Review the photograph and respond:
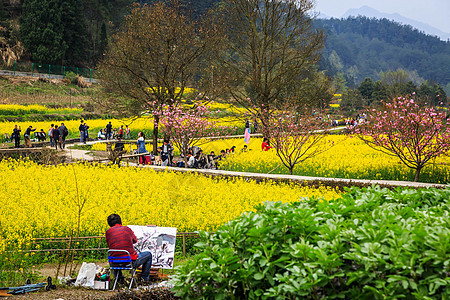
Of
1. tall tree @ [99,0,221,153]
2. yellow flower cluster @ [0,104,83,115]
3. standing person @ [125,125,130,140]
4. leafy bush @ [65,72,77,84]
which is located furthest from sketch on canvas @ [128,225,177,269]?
leafy bush @ [65,72,77,84]

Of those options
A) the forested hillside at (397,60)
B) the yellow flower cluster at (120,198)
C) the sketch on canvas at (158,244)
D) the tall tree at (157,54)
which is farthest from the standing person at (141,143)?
the forested hillside at (397,60)

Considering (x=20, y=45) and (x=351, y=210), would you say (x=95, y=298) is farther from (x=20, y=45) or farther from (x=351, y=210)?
(x=20, y=45)

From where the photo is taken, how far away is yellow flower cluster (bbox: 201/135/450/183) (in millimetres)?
14836

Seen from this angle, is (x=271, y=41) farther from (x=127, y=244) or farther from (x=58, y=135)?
(x=127, y=244)

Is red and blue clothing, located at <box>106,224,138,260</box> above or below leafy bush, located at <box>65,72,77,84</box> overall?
below

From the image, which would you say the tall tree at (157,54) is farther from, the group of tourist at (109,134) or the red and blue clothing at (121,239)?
the red and blue clothing at (121,239)

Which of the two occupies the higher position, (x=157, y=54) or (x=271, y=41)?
(x=271, y=41)

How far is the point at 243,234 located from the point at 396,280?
145 cm

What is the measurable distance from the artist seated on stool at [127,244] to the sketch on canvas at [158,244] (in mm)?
225

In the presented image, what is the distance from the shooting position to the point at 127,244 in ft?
20.5

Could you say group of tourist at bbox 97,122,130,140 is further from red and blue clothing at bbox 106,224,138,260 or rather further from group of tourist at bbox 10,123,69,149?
red and blue clothing at bbox 106,224,138,260

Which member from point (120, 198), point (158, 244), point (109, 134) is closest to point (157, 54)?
point (109, 134)

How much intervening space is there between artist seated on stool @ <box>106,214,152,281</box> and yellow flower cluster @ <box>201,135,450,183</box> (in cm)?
977

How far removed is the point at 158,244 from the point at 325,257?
154 inches
